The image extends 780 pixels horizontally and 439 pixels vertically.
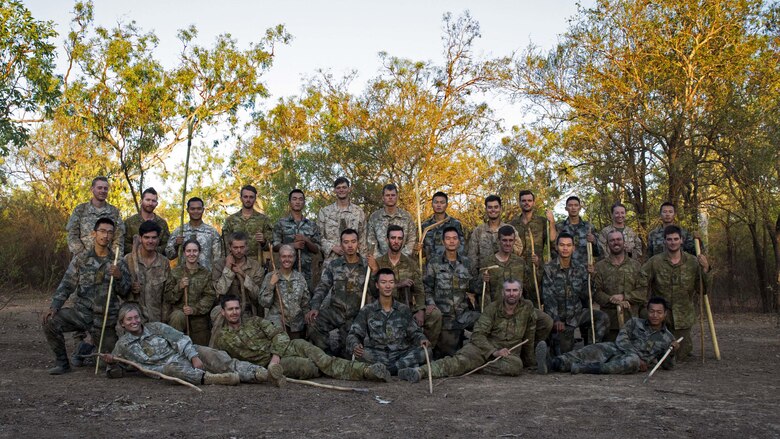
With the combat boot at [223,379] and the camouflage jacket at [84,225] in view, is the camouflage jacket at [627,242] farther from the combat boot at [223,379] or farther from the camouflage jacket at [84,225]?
the camouflage jacket at [84,225]

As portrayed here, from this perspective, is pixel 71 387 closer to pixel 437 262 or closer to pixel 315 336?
pixel 315 336

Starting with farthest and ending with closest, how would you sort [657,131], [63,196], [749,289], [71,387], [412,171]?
[63,196], [412,171], [749,289], [657,131], [71,387]

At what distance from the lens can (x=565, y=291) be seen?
968 cm

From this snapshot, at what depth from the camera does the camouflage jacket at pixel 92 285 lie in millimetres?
8828

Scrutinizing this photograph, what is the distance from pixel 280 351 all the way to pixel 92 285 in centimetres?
256

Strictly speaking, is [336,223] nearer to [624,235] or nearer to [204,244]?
[204,244]

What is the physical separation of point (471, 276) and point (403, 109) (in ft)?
47.0

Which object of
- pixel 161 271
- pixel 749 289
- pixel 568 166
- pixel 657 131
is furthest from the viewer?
pixel 749 289

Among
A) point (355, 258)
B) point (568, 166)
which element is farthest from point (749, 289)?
point (355, 258)

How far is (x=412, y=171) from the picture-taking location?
73.4 ft

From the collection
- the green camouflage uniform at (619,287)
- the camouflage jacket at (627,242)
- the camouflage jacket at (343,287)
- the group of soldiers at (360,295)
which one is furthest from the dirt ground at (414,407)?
the camouflage jacket at (627,242)

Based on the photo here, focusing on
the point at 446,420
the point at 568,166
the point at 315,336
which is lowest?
the point at 446,420

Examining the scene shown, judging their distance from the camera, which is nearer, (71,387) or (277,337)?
(71,387)

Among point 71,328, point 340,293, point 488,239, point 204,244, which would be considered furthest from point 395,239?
point 71,328
